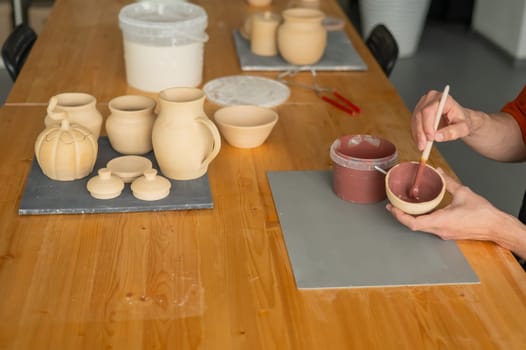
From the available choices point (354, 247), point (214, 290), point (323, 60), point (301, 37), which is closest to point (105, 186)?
point (214, 290)

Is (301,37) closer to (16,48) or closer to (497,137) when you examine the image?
(497,137)

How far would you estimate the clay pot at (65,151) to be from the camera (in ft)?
4.42

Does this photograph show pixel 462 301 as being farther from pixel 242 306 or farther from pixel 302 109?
pixel 302 109

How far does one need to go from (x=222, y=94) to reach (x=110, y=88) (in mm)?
312

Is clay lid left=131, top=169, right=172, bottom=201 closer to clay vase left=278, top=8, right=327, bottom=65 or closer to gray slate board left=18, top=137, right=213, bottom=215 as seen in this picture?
gray slate board left=18, top=137, right=213, bottom=215

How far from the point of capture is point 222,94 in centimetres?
184

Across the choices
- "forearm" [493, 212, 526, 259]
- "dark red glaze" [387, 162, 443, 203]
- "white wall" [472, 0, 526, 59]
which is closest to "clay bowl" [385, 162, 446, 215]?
"dark red glaze" [387, 162, 443, 203]

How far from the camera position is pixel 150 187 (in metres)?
1.33

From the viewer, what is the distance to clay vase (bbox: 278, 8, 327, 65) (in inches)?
78.6

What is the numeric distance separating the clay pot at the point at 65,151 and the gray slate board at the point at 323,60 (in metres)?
0.77

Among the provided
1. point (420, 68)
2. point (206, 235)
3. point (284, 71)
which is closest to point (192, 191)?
point (206, 235)

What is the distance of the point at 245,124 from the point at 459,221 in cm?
57

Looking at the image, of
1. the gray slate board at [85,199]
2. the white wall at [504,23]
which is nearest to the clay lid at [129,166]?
the gray slate board at [85,199]

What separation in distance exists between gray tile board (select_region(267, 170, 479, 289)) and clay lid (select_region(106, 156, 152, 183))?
0.27 meters
